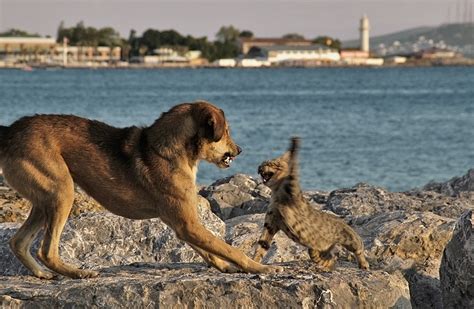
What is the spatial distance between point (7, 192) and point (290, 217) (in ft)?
19.1

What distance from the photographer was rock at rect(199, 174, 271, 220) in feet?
48.9

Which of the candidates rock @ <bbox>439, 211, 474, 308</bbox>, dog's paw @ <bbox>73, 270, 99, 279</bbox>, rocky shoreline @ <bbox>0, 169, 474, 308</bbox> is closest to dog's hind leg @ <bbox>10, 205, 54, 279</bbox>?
rocky shoreline @ <bbox>0, 169, 474, 308</bbox>

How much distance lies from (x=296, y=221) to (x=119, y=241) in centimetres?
283

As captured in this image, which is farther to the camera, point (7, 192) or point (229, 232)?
point (7, 192)

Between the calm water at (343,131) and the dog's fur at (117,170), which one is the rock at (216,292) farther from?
the calm water at (343,131)

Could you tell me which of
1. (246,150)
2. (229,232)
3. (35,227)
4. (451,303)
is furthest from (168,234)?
(246,150)

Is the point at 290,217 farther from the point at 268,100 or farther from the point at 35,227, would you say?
the point at 268,100

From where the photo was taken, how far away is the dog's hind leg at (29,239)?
8547 millimetres

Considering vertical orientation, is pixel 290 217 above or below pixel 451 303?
above

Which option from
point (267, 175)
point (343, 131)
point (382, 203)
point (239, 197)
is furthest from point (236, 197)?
point (343, 131)

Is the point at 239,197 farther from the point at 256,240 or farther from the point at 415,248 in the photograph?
the point at 415,248

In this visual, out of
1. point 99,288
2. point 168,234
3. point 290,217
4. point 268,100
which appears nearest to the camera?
point 99,288

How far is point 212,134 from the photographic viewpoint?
8.44 meters

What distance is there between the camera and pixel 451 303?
9.05m
